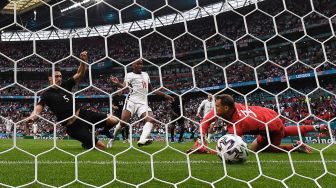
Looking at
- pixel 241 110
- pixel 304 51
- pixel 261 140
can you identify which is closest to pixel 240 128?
pixel 241 110

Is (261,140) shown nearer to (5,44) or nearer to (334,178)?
(334,178)

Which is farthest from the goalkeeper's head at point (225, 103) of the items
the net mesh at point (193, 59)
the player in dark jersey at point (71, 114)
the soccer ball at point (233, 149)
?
the net mesh at point (193, 59)

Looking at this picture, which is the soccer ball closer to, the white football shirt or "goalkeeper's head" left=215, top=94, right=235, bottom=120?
"goalkeeper's head" left=215, top=94, right=235, bottom=120

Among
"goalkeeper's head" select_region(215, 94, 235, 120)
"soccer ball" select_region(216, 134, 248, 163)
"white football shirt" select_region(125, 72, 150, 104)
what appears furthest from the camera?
"white football shirt" select_region(125, 72, 150, 104)

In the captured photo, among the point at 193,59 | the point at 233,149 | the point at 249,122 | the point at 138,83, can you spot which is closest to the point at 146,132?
the point at 138,83

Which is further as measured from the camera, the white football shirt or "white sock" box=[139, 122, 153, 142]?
the white football shirt

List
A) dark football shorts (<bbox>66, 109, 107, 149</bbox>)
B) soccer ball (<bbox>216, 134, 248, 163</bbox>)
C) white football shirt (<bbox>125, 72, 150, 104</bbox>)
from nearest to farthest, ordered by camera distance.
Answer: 1. soccer ball (<bbox>216, 134, 248, 163</bbox>)
2. dark football shorts (<bbox>66, 109, 107, 149</bbox>)
3. white football shirt (<bbox>125, 72, 150, 104</bbox>)

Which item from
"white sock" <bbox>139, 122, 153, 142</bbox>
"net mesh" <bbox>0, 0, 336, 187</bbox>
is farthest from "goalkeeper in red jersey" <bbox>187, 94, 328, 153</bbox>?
"net mesh" <bbox>0, 0, 336, 187</bbox>

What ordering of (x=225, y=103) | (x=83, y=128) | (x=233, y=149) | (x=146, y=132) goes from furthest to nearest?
(x=146, y=132)
(x=83, y=128)
(x=225, y=103)
(x=233, y=149)

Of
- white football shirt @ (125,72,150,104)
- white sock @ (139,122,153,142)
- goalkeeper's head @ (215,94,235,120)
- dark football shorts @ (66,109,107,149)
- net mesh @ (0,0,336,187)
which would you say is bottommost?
net mesh @ (0,0,336,187)

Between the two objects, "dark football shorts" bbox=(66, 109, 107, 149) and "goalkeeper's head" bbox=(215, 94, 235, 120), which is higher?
"goalkeeper's head" bbox=(215, 94, 235, 120)

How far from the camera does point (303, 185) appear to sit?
2.35m

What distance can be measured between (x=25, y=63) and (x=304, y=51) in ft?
61.4

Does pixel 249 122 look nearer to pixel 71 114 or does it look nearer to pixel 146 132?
pixel 146 132
